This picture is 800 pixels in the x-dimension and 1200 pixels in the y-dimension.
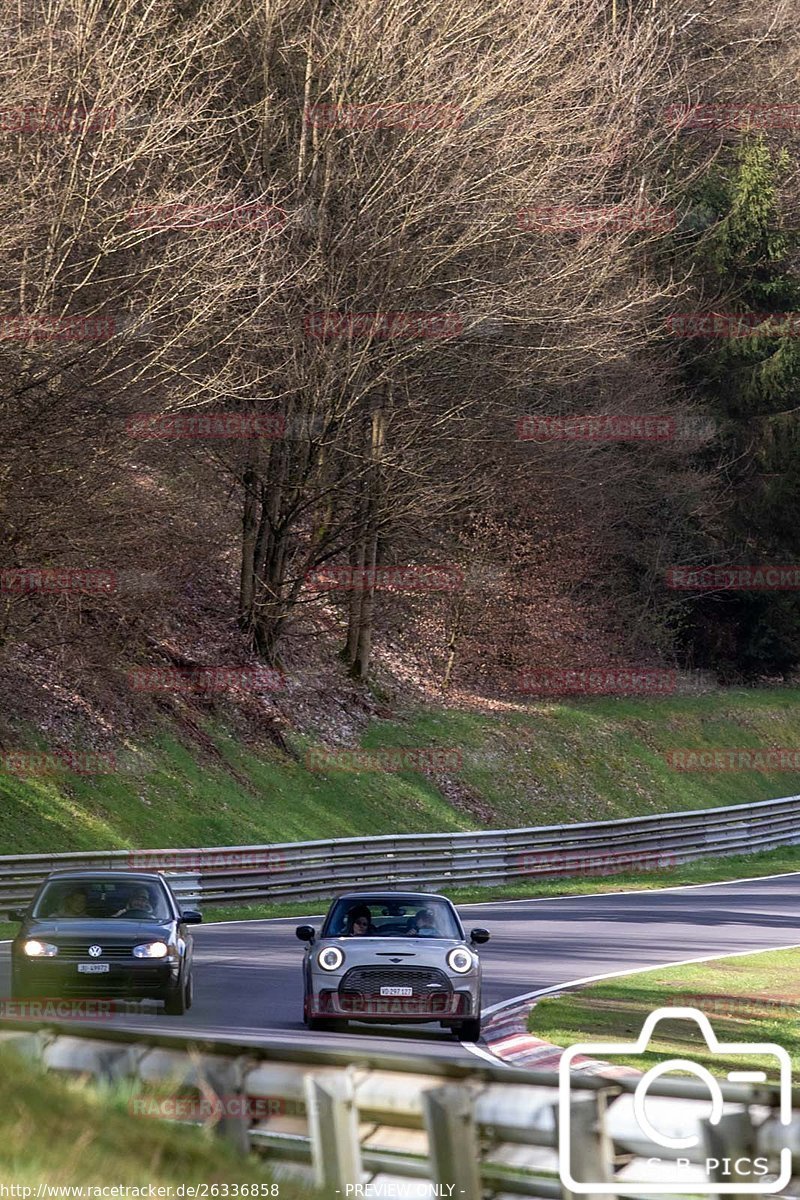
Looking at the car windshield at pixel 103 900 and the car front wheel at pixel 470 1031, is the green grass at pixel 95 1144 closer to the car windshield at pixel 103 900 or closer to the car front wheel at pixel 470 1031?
the car front wheel at pixel 470 1031

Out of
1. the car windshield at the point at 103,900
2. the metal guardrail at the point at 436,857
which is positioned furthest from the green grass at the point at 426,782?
the car windshield at the point at 103,900

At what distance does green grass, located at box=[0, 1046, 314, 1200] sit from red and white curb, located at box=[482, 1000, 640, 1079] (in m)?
6.48

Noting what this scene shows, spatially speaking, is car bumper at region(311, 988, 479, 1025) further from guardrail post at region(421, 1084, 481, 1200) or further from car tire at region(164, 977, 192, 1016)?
guardrail post at region(421, 1084, 481, 1200)

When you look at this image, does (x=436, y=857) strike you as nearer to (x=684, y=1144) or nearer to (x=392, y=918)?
(x=392, y=918)

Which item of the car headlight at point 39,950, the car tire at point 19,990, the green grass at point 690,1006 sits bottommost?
the green grass at point 690,1006

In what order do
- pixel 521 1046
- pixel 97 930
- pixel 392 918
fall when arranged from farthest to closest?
pixel 392 918, pixel 97 930, pixel 521 1046

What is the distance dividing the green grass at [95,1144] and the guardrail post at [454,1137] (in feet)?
1.65

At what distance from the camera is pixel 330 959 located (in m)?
15.1

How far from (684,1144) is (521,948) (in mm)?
17684

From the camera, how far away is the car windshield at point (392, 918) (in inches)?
621

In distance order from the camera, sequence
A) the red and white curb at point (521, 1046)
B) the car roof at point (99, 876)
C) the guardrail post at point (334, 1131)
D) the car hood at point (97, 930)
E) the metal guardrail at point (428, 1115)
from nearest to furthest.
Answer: the metal guardrail at point (428, 1115) < the guardrail post at point (334, 1131) < the red and white curb at point (521, 1046) < the car hood at point (97, 930) < the car roof at point (99, 876)

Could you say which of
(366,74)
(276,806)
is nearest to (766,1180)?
(276,806)

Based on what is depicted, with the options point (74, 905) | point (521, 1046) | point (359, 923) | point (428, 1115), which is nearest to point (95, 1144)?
point (428, 1115)

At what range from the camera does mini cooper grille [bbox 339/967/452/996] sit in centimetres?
1496
